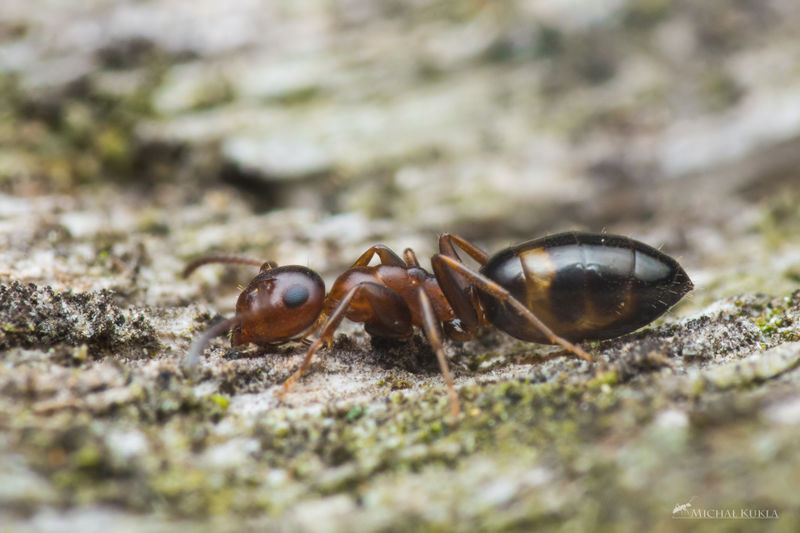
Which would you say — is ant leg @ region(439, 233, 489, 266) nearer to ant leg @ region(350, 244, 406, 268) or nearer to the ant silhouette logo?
ant leg @ region(350, 244, 406, 268)

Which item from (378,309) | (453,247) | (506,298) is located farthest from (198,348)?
(453,247)

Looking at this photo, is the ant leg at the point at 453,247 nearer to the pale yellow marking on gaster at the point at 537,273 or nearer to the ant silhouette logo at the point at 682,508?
the pale yellow marking on gaster at the point at 537,273

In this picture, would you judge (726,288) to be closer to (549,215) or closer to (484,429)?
(549,215)

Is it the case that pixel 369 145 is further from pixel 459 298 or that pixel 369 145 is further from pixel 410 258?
pixel 459 298

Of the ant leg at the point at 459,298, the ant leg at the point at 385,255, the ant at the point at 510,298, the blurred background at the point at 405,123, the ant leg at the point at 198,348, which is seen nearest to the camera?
the ant leg at the point at 198,348

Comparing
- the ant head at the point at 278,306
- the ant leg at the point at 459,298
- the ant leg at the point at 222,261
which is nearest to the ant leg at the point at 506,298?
the ant leg at the point at 459,298

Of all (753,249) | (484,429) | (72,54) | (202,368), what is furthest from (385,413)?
(72,54)
